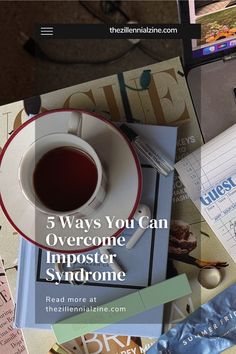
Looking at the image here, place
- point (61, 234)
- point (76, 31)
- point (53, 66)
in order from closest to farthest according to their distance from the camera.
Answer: point (61, 234)
point (76, 31)
point (53, 66)

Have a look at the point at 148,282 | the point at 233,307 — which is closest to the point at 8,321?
the point at 148,282

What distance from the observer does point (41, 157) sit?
0.65 metres

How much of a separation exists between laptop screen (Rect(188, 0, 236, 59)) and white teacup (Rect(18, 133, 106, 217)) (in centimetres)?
22

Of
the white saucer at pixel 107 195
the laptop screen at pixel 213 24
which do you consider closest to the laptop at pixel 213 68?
the laptop screen at pixel 213 24

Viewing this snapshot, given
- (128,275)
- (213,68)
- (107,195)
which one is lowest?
(128,275)

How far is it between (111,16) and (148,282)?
0.71m

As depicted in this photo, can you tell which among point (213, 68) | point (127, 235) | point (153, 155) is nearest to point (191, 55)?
point (213, 68)

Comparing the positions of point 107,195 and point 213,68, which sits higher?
point 213,68

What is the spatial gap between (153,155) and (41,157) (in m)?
0.14

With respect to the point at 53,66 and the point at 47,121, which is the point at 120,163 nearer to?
the point at 47,121

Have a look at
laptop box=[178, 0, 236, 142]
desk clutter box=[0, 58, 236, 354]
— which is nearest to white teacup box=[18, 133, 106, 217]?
desk clutter box=[0, 58, 236, 354]

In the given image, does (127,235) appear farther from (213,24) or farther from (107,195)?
(213,24)

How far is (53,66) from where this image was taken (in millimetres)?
1195

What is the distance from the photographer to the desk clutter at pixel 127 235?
0.67 metres
